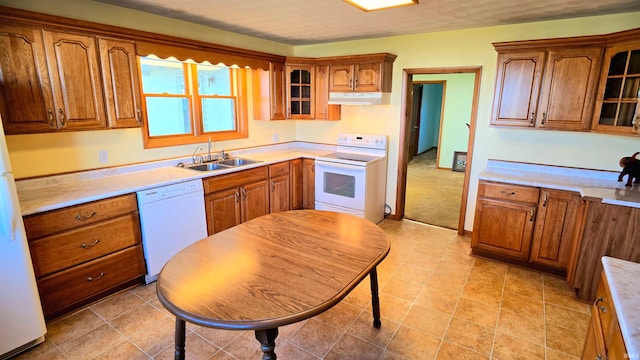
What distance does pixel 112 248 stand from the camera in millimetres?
2633

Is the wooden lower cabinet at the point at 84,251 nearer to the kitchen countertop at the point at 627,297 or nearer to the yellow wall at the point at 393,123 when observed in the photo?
the yellow wall at the point at 393,123

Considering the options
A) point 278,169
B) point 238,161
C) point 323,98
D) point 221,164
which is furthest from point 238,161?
point 323,98

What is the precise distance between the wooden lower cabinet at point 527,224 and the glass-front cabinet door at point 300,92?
242 centimetres

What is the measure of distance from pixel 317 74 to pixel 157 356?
3.56 m

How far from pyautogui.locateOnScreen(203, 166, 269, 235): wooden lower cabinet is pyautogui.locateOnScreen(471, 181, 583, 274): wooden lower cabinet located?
236 cm

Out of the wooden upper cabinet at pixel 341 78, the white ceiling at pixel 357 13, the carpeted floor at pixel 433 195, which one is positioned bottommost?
the carpeted floor at pixel 433 195

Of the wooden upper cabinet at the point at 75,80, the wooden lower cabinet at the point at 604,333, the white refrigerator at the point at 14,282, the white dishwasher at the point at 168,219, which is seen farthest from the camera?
the white dishwasher at the point at 168,219

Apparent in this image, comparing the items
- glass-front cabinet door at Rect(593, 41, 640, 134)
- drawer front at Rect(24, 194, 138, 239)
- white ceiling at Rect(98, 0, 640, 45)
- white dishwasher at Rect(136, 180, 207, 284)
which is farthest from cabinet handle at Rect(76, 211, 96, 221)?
glass-front cabinet door at Rect(593, 41, 640, 134)

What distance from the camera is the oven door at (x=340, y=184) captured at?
3982mm

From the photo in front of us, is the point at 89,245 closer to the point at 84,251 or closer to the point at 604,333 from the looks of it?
the point at 84,251

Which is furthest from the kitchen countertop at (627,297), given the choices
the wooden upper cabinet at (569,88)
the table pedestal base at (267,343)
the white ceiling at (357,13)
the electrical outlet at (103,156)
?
the electrical outlet at (103,156)

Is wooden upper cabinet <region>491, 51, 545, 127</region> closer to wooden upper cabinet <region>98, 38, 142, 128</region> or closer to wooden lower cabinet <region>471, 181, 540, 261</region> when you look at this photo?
wooden lower cabinet <region>471, 181, 540, 261</region>

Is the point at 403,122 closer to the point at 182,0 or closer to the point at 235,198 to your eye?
the point at 235,198

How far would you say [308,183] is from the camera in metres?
4.47
